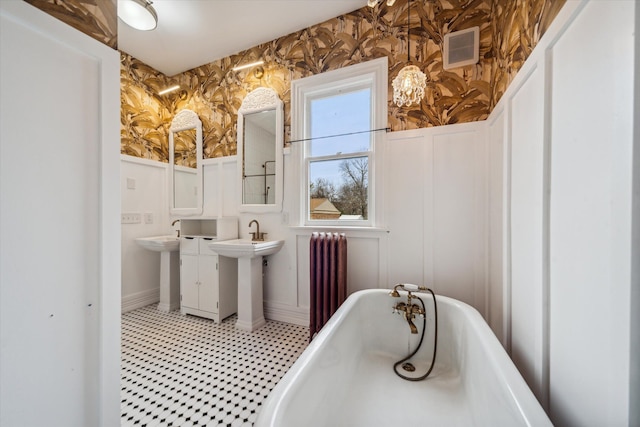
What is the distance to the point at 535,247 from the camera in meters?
0.93

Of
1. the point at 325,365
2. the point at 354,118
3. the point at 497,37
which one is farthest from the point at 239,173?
the point at 497,37

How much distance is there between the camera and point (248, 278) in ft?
7.70

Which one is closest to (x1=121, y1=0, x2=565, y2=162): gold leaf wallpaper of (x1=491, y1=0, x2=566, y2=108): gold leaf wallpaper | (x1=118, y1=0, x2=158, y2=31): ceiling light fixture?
(x1=491, y1=0, x2=566, y2=108): gold leaf wallpaper

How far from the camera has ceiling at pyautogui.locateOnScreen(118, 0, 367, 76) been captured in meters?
2.15

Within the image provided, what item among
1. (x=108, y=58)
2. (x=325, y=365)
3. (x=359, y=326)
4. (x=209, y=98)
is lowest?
(x=359, y=326)

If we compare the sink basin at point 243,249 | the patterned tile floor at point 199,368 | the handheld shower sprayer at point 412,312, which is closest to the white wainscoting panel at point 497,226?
the handheld shower sprayer at point 412,312

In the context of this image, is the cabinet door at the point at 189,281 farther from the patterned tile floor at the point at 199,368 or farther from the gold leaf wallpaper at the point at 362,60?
the gold leaf wallpaper at the point at 362,60

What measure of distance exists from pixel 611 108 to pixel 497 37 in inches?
62.4

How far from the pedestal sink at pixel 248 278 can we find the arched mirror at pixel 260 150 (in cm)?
51

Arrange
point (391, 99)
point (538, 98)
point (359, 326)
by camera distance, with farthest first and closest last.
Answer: point (391, 99), point (359, 326), point (538, 98)

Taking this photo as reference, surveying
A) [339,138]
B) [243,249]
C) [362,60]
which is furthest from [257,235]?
[362,60]

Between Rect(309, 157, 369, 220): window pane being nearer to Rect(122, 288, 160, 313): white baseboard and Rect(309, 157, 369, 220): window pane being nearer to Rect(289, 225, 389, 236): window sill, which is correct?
Rect(289, 225, 389, 236): window sill

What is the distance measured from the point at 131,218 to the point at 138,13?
2095 mm

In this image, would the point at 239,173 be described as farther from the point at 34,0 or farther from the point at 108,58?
the point at 34,0
